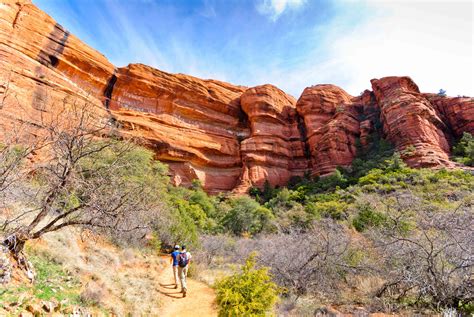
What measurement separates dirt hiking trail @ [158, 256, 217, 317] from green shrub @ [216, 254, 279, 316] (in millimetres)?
1907

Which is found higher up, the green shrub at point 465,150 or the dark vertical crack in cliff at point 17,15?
the dark vertical crack in cliff at point 17,15

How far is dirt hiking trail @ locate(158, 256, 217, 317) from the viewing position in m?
6.21

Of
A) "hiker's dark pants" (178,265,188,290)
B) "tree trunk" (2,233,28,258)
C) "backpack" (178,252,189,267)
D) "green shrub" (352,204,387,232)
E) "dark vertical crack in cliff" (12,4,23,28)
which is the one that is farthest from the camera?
"dark vertical crack in cliff" (12,4,23,28)

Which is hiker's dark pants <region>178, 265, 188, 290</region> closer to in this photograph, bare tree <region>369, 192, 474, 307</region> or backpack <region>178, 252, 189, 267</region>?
backpack <region>178, 252, 189, 267</region>

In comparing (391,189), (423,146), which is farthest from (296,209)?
(423,146)

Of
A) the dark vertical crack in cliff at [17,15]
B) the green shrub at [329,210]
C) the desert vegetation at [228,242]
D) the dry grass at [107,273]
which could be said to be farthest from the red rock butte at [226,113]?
the dry grass at [107,273]

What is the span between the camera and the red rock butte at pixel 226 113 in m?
25.2

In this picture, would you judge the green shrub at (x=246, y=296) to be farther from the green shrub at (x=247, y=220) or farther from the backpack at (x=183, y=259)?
the green shrub at (x=247, y=220)

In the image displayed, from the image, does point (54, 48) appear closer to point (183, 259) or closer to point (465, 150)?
point (183, 259)

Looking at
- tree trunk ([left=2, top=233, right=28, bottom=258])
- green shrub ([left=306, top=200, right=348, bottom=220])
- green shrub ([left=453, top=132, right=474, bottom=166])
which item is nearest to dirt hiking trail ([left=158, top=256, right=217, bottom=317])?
tree trunk ([left=2, top=233, right=28, bottom=258])

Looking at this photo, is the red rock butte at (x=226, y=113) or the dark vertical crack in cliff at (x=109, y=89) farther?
the dark vertical crack in cliff at (x=109, y=89)

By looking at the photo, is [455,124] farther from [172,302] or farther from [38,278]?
[38,278]

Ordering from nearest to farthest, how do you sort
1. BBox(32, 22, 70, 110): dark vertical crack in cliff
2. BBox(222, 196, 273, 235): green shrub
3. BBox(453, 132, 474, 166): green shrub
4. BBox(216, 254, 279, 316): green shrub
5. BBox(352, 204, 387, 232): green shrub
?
BBox(216, 254, 279, 316): green shrub
BBox(352, 204, 387, 232): green shrub
BBox(222, 196, 273, 235): green shrub
BBox(32, 22, 70, 110): dark vertical crack in cliff
BBox(453, 132, 474, 166): green shrub

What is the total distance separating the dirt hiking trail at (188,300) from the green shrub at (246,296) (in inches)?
75.1
